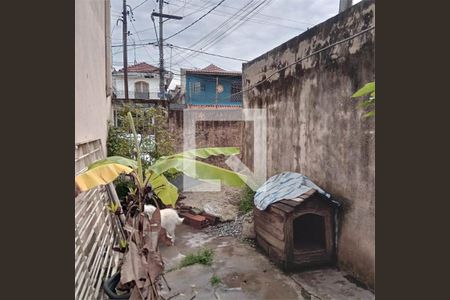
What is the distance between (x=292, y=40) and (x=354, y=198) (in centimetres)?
307

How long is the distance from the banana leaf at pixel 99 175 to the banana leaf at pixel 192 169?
28 centimetres

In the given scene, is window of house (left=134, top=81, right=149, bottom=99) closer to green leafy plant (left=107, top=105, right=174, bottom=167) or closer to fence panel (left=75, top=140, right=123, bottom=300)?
green leafy plant (left=107, top=105, right=174, bottom=167)

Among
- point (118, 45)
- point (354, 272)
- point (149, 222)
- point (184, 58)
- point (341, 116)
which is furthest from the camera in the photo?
point (184, 58)

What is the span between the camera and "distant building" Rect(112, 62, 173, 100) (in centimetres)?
2369

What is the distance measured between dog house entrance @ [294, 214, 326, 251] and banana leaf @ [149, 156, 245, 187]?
87.9 inches

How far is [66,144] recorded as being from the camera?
0.79m

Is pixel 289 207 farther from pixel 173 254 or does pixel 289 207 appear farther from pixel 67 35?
pixel 67 35

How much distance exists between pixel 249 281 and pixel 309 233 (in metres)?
1.33

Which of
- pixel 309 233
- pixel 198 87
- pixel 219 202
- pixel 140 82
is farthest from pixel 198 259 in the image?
pixel 140 82

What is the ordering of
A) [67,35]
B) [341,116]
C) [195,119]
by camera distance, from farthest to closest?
[195,119] < [341,116] < [67,35]

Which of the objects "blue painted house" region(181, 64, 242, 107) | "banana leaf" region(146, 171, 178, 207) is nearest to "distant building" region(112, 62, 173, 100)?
"blue painted house" region(181, 64, 242, 107)

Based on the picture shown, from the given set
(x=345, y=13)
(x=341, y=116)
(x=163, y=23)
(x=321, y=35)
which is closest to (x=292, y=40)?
(x=321, y=35)

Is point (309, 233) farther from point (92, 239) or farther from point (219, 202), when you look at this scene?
point (92, 239)

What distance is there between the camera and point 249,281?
3.83m
